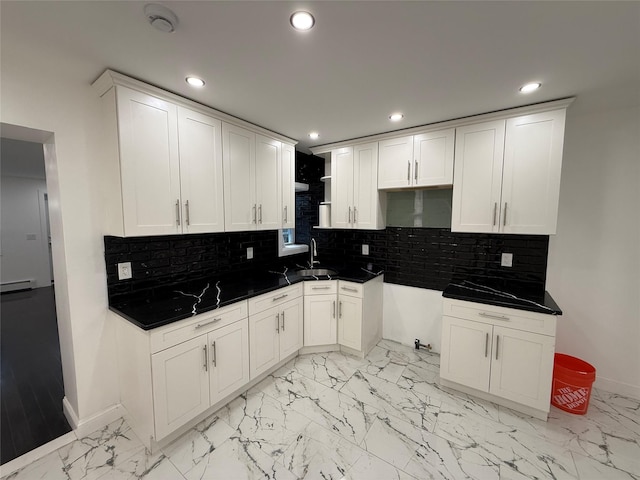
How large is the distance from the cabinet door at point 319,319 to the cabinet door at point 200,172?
1.26m

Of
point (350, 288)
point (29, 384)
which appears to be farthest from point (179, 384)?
point (29, 384)

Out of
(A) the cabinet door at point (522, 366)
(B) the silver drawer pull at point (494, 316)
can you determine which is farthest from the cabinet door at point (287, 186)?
(A) the cabinet door at point (522, 366)

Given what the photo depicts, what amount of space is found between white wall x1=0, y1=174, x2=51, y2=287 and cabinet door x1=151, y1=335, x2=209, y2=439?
21.5ft

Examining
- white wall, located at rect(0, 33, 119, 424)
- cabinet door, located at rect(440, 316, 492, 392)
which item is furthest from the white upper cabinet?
white wall, located at rect(0, 33, 119, 424)

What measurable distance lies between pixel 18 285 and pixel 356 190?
24.1 ft

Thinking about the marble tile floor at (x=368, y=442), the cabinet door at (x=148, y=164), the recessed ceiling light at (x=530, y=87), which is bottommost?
the marble tile floor at (x=368, y=442)

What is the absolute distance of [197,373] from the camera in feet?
6.03

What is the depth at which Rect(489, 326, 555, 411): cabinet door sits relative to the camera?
1.92m

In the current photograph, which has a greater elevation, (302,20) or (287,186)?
(302,20)

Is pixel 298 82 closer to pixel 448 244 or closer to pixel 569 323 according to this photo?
pixel 448 244

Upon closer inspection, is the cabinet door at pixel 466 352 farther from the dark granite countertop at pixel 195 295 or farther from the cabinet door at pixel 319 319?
the cabinet door at pixel 319 319

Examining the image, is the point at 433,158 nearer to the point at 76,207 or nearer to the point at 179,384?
the point at 179,384

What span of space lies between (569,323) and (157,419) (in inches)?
139

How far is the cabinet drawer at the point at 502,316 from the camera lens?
6.27ft
